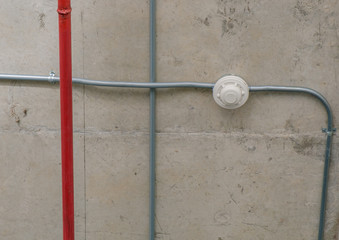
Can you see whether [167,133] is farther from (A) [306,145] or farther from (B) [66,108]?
(A) [306,145]

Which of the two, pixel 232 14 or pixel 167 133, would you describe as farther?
pixel 167 133

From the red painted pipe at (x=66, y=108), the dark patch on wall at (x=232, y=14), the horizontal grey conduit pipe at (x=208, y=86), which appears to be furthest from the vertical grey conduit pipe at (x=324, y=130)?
the red painted pipe at (x=66, y=108)


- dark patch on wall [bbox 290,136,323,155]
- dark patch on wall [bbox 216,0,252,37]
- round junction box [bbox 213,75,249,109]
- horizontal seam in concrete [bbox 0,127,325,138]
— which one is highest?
dark patch on wall [bbox 216,0,252,37]

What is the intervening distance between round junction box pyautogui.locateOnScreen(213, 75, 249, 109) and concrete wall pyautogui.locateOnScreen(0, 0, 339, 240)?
0.07 metres

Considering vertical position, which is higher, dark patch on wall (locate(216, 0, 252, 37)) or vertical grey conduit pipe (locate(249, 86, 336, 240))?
dark patch on wall (locate(216, 0, 252, 37))

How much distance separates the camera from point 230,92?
1.74m

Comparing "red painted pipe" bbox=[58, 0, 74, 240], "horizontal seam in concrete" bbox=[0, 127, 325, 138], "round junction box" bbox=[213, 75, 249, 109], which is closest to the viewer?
"red painted pipe" bbox=[58, 0, 74, 240]

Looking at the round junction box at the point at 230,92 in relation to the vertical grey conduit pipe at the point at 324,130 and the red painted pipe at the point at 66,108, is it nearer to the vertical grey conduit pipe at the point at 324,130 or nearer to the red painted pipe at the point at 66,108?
the vertical grey conduit pipe at the point at 324,130

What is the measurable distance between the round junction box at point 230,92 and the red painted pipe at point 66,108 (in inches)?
23.1

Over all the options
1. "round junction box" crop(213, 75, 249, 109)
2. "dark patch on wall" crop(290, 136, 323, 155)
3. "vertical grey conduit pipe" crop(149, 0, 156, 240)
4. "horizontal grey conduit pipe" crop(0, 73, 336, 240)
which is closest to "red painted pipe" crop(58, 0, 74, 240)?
"horizontal grey conduit pipe" crop(0, 73, 336, 240)

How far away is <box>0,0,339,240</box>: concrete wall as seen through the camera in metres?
1.79

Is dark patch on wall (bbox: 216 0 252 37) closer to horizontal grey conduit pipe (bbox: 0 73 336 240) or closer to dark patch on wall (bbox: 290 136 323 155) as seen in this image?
horizontal grey conduit pipe (bbox: 0 73 336 240)

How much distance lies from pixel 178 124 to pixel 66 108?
19.5 inches

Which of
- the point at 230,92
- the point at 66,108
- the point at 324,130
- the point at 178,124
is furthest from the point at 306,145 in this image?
the point at 66,108
